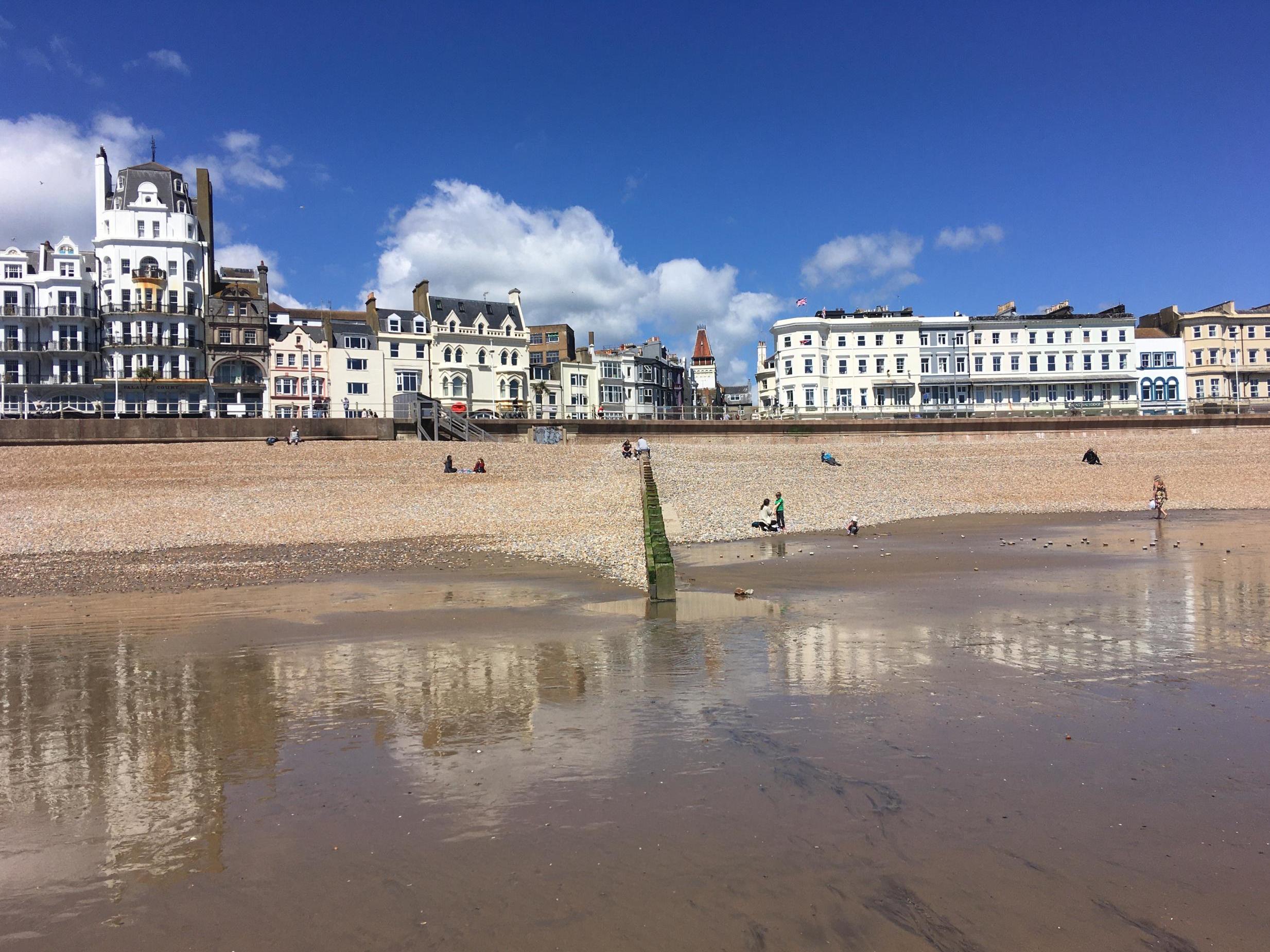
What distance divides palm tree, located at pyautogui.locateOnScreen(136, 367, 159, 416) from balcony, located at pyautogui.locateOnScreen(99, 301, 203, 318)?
4343 mm

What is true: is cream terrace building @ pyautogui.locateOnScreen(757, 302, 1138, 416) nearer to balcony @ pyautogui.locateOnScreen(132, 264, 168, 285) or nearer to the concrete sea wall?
the concrete sea wall

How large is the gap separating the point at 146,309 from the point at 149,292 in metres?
1.53

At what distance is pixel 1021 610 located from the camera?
14.1 m

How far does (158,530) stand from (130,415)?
26.2 metres

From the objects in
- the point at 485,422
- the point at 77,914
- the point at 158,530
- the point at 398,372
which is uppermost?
the point at 398,372

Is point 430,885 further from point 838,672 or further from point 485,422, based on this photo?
point 485,422

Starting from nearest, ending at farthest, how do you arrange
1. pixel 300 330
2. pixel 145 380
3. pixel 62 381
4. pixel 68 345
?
pixel 145 380, pixel 62 381, pixel 68 345, pixel 300 330

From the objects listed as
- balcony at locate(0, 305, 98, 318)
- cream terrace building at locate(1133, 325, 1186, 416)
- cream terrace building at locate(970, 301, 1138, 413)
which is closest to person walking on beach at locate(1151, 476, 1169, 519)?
cream terrace building at locate(970, 301, 1138, 413)

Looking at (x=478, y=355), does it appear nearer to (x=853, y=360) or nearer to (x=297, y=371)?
(x=297, y=371)

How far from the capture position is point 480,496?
103 ft

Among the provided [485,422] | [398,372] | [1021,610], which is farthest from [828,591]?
[398,372]

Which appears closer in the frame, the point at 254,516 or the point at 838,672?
the point at 838,672

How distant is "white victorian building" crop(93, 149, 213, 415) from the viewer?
64.5m

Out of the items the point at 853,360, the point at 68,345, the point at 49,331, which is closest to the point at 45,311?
the point at 49,331
